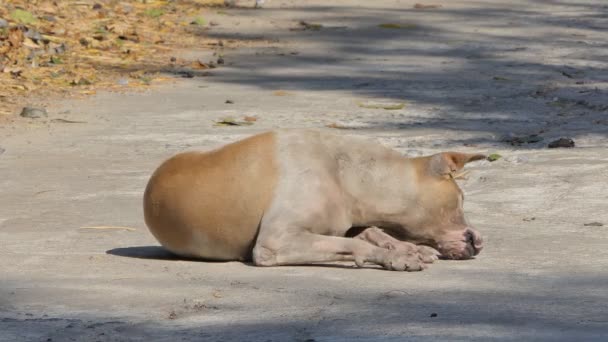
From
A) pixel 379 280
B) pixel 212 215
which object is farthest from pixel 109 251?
pixel 379 280

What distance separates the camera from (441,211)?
6.23m

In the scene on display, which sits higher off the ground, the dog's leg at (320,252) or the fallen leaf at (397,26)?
the dog's leg at (320,252)

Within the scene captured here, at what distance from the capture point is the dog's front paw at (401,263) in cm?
590

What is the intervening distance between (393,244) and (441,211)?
0.29m

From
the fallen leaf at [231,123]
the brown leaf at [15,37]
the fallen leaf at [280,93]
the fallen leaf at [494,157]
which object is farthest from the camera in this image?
the brown leaf at [15,37]

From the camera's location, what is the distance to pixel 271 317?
16.2 feet

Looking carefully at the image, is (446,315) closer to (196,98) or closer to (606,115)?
(606,115)

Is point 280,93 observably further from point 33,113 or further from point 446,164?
point 446,164

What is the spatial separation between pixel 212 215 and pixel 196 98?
602cm

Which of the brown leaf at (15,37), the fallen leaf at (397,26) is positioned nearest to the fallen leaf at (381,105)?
the brown leaf at (15,37)

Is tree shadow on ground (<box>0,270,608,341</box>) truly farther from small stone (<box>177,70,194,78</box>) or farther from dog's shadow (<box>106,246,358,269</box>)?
small stone (<box>177,70,194,78</box>)

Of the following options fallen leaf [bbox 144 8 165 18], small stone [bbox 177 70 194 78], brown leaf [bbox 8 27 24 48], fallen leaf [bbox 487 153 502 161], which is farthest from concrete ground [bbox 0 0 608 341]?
brown leaf [bbox 8 27 24 48]

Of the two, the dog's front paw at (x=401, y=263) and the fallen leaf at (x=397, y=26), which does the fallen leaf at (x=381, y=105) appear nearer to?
the fallen leaf at (x=397, y=26)

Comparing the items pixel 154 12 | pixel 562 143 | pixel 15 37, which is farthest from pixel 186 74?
pixel 562 143
